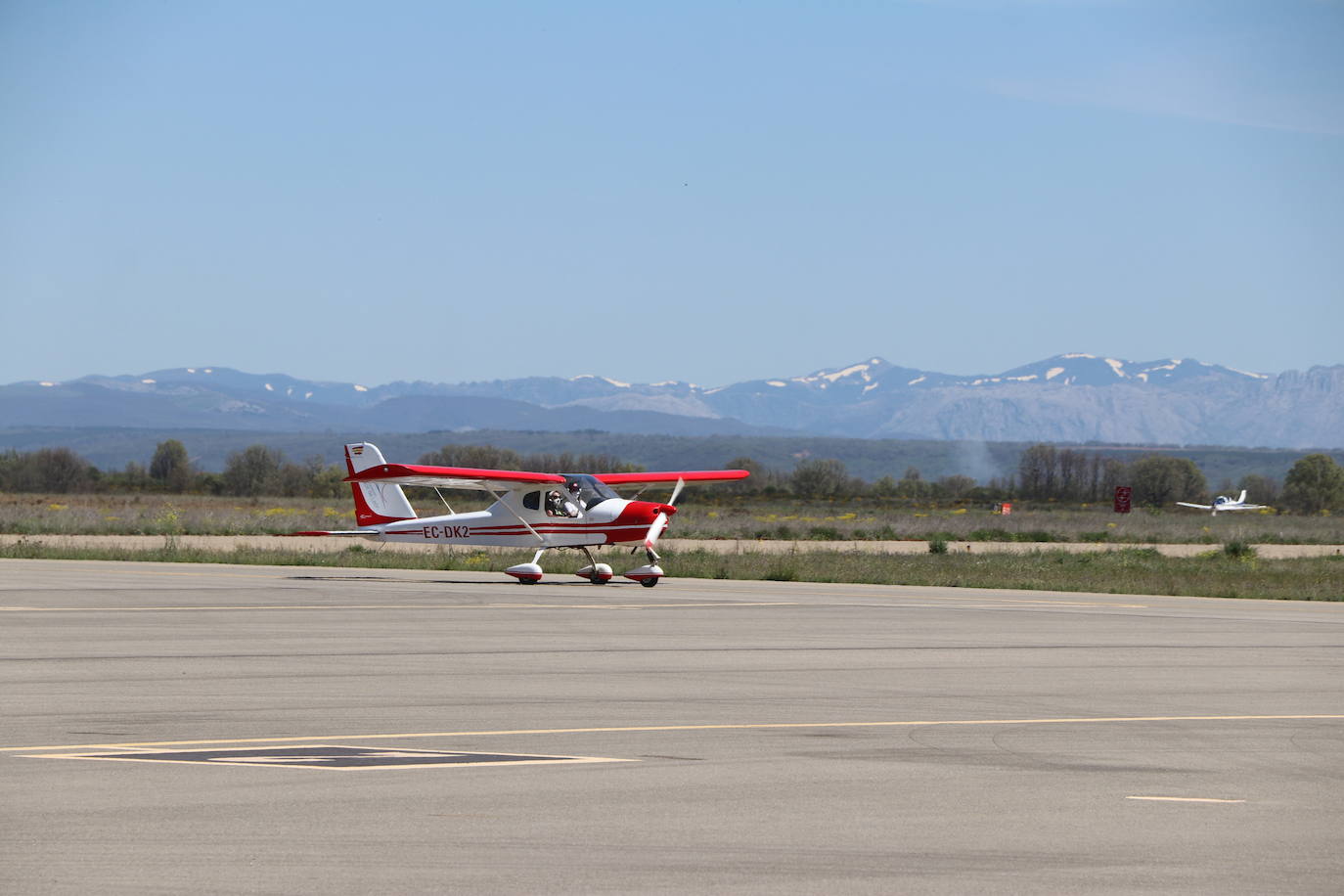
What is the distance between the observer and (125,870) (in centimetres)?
716

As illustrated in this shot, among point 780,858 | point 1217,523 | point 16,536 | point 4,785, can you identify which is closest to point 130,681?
point 4,785

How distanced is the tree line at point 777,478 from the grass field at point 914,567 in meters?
59.7

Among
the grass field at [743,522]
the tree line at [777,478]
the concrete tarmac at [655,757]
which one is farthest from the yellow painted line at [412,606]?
the tree line at [777,478]

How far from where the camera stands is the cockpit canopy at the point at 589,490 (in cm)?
3027

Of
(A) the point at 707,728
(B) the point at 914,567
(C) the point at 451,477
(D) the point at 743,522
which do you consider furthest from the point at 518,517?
(D) the point at 743,522

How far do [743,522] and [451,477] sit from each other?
131 feet

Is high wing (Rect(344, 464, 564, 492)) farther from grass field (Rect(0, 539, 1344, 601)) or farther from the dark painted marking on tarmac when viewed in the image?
the dark painted marking on tarmac

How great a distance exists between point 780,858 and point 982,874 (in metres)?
0.98

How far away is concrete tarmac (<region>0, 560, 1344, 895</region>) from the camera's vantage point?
744 cm

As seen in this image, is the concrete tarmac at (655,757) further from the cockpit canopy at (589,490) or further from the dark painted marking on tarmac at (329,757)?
the cockpit canopy at (589,490)

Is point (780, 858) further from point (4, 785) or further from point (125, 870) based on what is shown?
point (4, 785)

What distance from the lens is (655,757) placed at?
1038 centimetres

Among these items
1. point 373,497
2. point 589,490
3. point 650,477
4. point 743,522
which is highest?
point 650,477

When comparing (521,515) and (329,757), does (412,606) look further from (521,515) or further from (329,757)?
(329,757)
